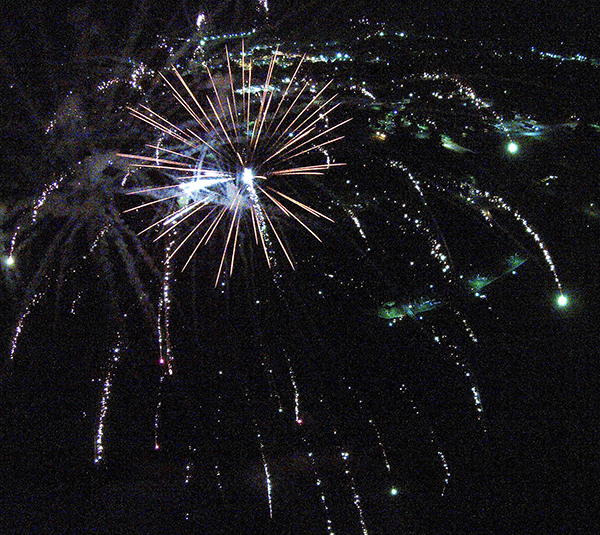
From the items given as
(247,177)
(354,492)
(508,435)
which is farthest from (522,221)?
(354,492)

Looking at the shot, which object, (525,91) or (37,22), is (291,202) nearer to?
(525,91)

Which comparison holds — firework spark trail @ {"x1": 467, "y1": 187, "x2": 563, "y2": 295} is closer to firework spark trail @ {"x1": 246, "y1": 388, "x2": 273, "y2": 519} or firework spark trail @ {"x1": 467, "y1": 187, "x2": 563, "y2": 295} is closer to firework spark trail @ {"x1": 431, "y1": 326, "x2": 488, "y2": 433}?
firework spark trail @ {"x1": 431, "y1": 326, "x2": 488, "y2": 433}

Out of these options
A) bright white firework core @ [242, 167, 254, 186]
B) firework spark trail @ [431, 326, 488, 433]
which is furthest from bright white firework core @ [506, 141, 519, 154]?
bright white firework core @ [242, 167, 254, 186]

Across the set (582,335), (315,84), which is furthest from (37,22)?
(582,335)

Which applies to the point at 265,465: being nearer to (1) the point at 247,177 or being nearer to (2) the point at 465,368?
(2) the point at 465,368

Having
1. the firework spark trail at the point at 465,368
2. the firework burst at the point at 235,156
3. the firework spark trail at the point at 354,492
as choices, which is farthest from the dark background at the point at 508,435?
the firework burst at the point at 235,156
